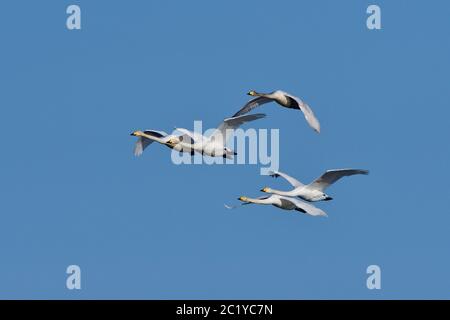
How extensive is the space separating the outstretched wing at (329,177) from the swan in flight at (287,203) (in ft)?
3.18

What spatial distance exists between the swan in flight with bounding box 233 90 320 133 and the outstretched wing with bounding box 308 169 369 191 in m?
2.01

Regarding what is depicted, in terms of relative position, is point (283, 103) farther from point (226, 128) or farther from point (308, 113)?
point (308, 113)

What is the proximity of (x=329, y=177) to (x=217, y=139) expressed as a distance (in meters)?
3.30

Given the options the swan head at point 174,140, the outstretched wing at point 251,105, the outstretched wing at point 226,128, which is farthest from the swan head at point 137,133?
the outstretched wing at point 226,128

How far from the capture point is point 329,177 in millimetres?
71438

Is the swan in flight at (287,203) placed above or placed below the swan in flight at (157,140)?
below

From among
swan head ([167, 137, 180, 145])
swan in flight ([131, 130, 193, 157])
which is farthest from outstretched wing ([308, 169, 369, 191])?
swan head ([167, 137, 180, 145])

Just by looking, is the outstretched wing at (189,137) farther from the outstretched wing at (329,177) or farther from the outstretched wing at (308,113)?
the outstretched wing at (329,177)

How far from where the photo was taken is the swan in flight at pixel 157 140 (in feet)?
236

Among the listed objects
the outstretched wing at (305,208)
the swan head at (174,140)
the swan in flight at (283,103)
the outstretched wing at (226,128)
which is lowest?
the outstretched wing at (305,208)

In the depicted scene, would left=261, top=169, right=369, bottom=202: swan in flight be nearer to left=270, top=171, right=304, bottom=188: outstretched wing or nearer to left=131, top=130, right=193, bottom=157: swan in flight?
left=270, top=171, right=304, bottom=188: outstretched wing

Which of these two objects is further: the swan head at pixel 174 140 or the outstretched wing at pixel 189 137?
the swan head at pixel 174 140

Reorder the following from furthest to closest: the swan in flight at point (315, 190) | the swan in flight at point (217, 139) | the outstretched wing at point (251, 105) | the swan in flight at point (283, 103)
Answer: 1. the outstretched wing at point (251, 105)
2. the swan in flight at point (217, 139)
3. the swan in flight at point (315, 190)
4. the swan in flight at point (283, 103)

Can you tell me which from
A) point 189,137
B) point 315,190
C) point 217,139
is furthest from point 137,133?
point 315,190
